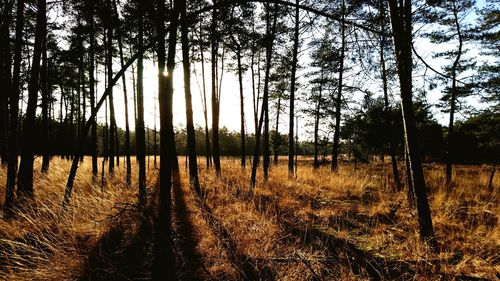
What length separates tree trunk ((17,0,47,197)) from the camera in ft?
15.1

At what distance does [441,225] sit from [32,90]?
7928 mm

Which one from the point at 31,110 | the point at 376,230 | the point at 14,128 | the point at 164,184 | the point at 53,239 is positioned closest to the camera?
the point at 164,184

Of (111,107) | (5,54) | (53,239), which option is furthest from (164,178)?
(111,107)

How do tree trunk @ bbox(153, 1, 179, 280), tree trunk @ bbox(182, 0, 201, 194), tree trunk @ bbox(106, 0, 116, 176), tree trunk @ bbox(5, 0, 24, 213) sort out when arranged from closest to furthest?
tree trunk @ bbox(153, 1, 179, 280), tree trunk @ bbox(5, 0, 24, 213), tree trunk @ bbox(182, 0, 201, 194), tree trunk @ bbox(106, 0, 116, 176)

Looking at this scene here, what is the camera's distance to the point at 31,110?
480 cm

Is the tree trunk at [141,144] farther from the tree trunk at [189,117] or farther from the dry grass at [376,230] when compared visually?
the dry grass at [376,230]

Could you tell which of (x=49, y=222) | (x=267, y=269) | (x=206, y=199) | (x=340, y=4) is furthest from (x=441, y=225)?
(x=49, y=222)

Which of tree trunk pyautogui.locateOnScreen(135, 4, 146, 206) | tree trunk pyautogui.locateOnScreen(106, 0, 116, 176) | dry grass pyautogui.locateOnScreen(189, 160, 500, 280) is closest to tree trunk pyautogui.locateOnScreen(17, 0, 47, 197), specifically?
tree trunk pyautogui.locateOnScreen(135, 4, 146, 206)

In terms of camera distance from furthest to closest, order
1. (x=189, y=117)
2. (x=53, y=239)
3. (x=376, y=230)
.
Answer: (x=189, y=117)
(x=376, y=230)
(x=53, y=239)

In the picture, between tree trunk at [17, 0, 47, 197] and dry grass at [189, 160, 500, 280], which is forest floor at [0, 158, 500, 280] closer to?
dry grass at [189, 160, 500, 280]

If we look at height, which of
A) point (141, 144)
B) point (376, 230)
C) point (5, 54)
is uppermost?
point (5, 54)

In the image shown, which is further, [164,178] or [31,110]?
[31,110]

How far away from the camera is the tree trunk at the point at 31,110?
459cm

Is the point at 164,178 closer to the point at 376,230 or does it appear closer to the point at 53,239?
the point at 53,239
